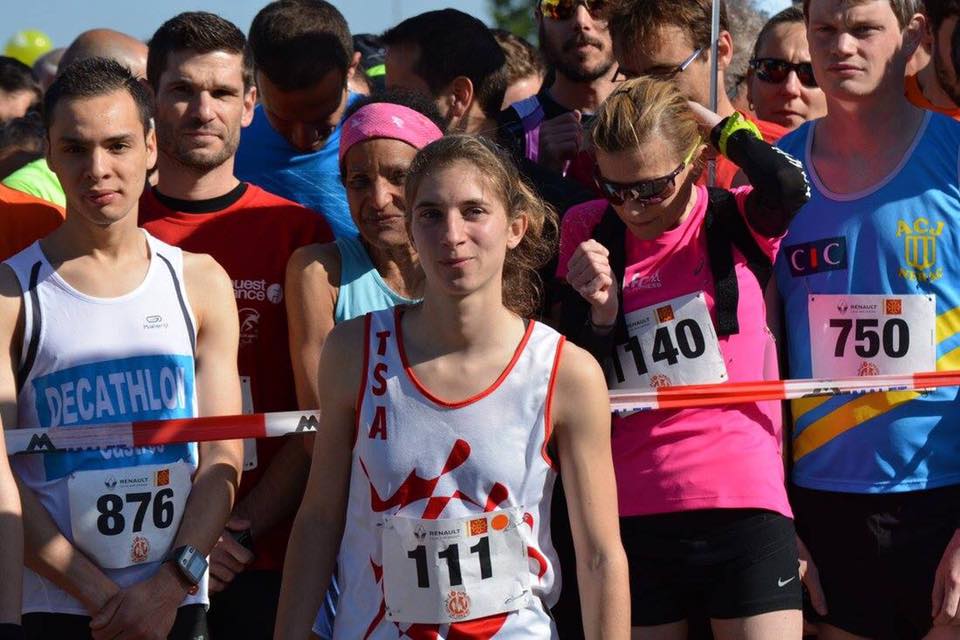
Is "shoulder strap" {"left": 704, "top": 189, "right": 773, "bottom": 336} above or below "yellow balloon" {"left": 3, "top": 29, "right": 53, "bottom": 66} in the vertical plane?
below

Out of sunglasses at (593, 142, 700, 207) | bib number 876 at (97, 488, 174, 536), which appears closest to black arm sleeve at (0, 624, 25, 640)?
bib number 876 at (97, 488, 174, 536)

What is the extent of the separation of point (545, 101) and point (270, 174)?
3.95 feet

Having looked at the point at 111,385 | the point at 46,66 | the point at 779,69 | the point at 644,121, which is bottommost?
the point at 111,385

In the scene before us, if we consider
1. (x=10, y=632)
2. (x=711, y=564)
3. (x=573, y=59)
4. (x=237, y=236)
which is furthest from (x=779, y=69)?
(x=10, y=632)

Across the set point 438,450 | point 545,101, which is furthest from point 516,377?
point 545,101

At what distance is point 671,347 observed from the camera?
4078 mm

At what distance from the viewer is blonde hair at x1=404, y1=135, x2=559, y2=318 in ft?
11.8

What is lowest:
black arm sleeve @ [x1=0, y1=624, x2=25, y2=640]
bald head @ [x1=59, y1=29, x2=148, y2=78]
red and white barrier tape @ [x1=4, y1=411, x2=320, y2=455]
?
black arm sleeve @ [x1=0, y1=624, x2=25, y2=640]

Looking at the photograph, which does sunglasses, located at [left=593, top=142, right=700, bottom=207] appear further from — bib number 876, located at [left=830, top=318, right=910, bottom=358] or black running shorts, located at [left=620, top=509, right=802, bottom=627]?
black running shorts, located at [left=620, top=509, right=802, bottom=627]

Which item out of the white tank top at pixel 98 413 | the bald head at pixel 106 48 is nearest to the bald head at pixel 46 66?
the bald head at pixel 106 48

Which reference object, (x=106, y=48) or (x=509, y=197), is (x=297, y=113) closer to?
(x=509, y=197)

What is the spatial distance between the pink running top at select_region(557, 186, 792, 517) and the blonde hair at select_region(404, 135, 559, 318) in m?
0.17

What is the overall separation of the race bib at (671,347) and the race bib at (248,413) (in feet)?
3.82

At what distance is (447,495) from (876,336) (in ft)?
5.04
